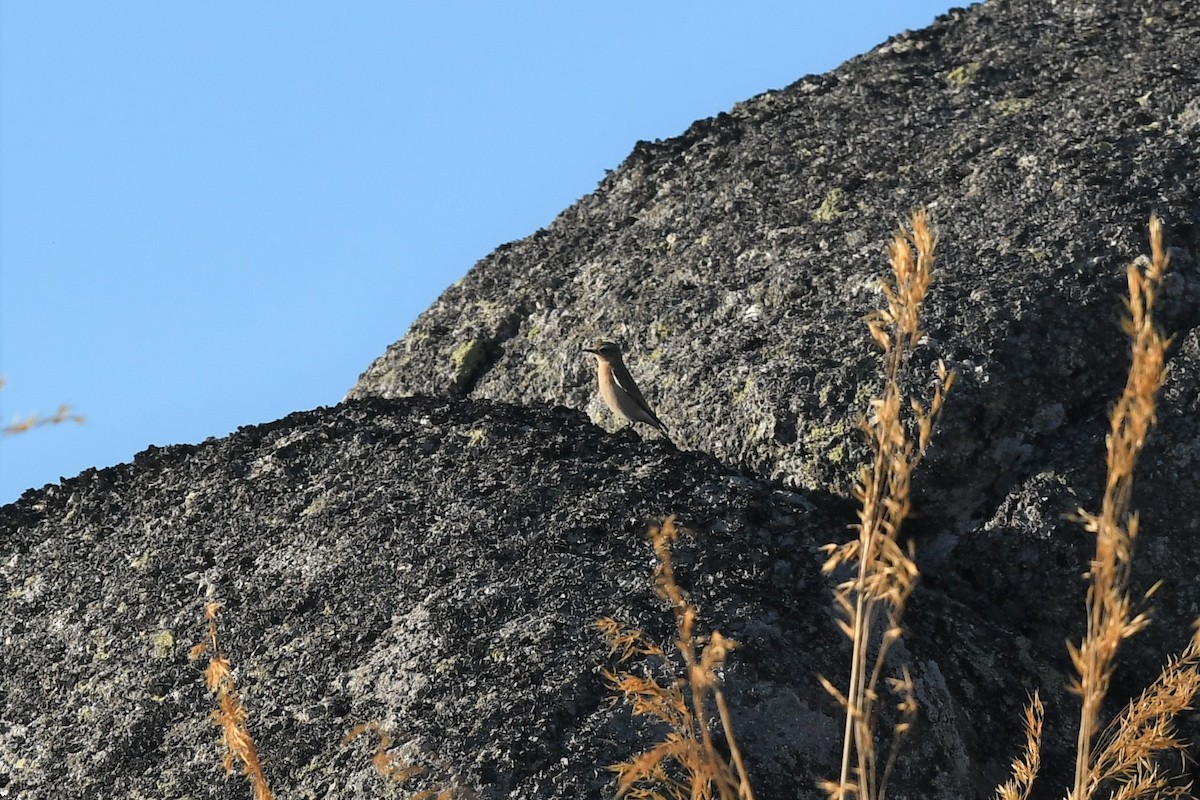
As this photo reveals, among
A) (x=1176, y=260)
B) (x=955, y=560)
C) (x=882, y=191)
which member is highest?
(x=882, y=191)

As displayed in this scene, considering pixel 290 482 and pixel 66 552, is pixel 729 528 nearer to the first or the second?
pixel 290 482

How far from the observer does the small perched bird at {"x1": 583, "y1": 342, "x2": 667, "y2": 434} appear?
6.93 m

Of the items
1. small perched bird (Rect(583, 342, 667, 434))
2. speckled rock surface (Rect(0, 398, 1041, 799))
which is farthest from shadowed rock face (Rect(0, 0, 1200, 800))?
small perched bird (Rect(583, 342, 667, 434))

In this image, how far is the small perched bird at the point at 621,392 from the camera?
6.93 meters

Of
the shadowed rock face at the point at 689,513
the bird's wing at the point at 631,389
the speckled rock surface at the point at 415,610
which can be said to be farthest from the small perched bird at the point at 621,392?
the speckled rock surface at the point at 415,610

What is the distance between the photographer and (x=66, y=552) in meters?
6.98

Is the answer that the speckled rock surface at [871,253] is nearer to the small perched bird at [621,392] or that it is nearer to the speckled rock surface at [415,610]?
the small perched bird at [621,392]

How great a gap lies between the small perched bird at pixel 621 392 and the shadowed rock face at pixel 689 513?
0.45 feet

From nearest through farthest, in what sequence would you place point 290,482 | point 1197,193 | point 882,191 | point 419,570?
point 419,570, point 290,482, point 1197,193, point 882,191

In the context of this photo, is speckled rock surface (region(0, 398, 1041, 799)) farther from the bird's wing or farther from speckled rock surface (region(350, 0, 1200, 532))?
speckled rock surface (region(350, 0, 1200, 532))

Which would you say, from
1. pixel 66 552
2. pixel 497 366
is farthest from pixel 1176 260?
pixel 66 552

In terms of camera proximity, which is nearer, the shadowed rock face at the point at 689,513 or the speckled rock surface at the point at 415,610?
the speckled rock surface at the point at 415,610

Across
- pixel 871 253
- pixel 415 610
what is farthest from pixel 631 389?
pixel 415 610

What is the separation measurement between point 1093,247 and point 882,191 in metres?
1.54
